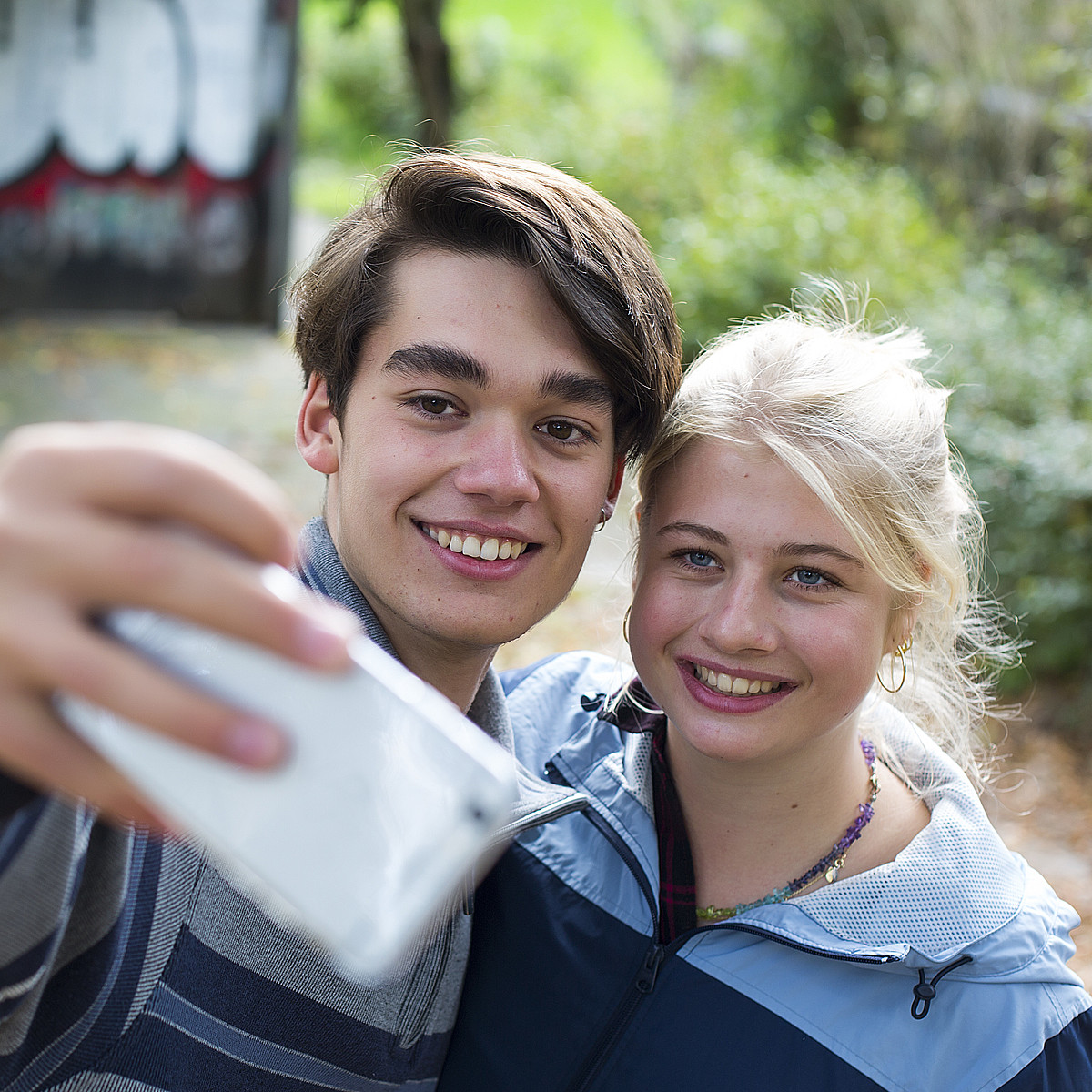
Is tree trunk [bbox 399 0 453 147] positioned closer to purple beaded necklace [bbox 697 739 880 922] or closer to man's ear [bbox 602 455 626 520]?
man's ear [bbox 602 455 626 520]

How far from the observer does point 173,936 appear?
1433 millimetres

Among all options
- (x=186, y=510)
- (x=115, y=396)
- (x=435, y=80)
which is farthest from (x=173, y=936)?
(x=435, y=80)

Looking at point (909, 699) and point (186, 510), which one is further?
point (909, 699)

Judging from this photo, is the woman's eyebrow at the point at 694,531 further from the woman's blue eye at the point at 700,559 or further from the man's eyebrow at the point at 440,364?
the man's eyebrow at the point at 440,364

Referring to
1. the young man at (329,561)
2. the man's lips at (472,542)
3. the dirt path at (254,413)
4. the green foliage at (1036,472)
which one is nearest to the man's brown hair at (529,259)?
the young man at (329,561)

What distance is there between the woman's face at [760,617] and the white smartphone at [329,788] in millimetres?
1148

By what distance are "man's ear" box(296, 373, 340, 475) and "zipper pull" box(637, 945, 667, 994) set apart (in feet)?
3.61

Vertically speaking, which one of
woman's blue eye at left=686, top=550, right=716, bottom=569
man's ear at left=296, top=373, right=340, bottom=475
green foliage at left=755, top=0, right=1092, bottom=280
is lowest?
woman's blue eye at left=686, top=550, right=716, bottom=569

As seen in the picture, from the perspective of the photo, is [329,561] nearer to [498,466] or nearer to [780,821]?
[498,466]

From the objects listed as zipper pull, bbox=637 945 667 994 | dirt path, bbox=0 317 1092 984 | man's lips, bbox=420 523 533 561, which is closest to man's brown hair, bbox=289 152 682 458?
man's lips, bbox=420 523 533 561

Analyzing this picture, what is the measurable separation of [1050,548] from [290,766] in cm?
584

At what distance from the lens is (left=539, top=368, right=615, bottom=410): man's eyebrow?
194cm

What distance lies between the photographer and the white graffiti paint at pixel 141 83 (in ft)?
31.5

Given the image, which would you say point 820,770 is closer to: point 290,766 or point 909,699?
point 909,699
